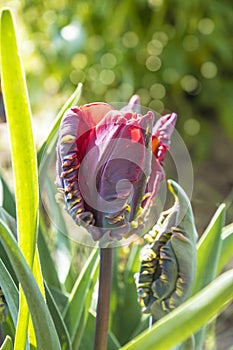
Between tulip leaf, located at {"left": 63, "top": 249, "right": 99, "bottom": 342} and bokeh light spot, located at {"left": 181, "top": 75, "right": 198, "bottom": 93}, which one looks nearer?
tulip leaf, located at {"left": 63, "top": 249, "right": 99, "bottom": 342}

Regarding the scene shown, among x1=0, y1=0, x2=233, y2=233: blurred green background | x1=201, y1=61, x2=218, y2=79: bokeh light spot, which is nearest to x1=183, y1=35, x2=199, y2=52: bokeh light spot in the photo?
x1=0, y1=0, x2=233, y2=233: blurred green background

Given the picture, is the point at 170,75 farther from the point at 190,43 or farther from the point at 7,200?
the point at 7,200

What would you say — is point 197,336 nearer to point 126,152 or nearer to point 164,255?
point 164,255

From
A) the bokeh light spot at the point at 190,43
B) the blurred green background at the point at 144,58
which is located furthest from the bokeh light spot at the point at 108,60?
the bokeh light spot at the point at 190,43

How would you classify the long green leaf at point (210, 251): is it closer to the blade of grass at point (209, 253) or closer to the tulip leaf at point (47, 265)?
the blade of grass at point (209, 253)

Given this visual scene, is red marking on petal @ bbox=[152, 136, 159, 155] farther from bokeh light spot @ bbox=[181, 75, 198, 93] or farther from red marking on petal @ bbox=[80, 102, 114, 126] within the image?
bokeh light spot @ bbox=[181, 75, 198, 93]

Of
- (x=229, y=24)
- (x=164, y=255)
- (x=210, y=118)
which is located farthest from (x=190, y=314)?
(x=210, y=118)

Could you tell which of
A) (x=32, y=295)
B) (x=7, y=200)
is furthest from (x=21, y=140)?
(x=7, y=200)
